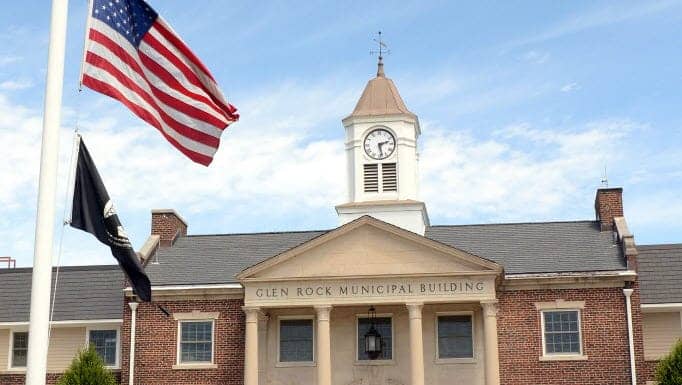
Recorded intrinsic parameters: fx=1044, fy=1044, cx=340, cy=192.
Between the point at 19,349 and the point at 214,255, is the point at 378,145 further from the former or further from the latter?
the point at 19,349

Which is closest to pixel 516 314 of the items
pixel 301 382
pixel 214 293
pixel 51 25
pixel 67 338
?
pixel 301 382

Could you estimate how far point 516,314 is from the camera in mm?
33781

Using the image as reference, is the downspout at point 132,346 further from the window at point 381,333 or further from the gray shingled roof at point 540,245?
the gray shingled roof at point 540,245

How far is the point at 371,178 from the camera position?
38125 millimetres

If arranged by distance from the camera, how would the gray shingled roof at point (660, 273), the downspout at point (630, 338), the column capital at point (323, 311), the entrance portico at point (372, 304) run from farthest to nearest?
the gray shingled roof at point (660, 273) < the column capital at point (323, 311) < the downspout at point (630, 338) < the entrance portico at point (372, 304)

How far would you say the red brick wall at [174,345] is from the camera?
34.5m

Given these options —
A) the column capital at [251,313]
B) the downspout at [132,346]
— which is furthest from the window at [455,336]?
the downspout at [132,346]

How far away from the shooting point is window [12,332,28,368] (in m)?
36.9

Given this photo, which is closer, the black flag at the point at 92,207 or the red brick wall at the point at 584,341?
the black flag at the point at 92,207

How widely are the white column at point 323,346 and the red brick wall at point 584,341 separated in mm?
5617

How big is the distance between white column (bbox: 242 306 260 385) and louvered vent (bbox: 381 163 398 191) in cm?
751

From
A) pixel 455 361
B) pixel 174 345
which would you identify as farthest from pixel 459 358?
pixel 174 345

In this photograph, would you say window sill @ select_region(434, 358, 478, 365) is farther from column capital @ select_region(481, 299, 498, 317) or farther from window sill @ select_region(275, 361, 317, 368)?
window sill @ select_region(275, 361, 317, 368)

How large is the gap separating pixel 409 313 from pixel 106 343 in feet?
37.2
